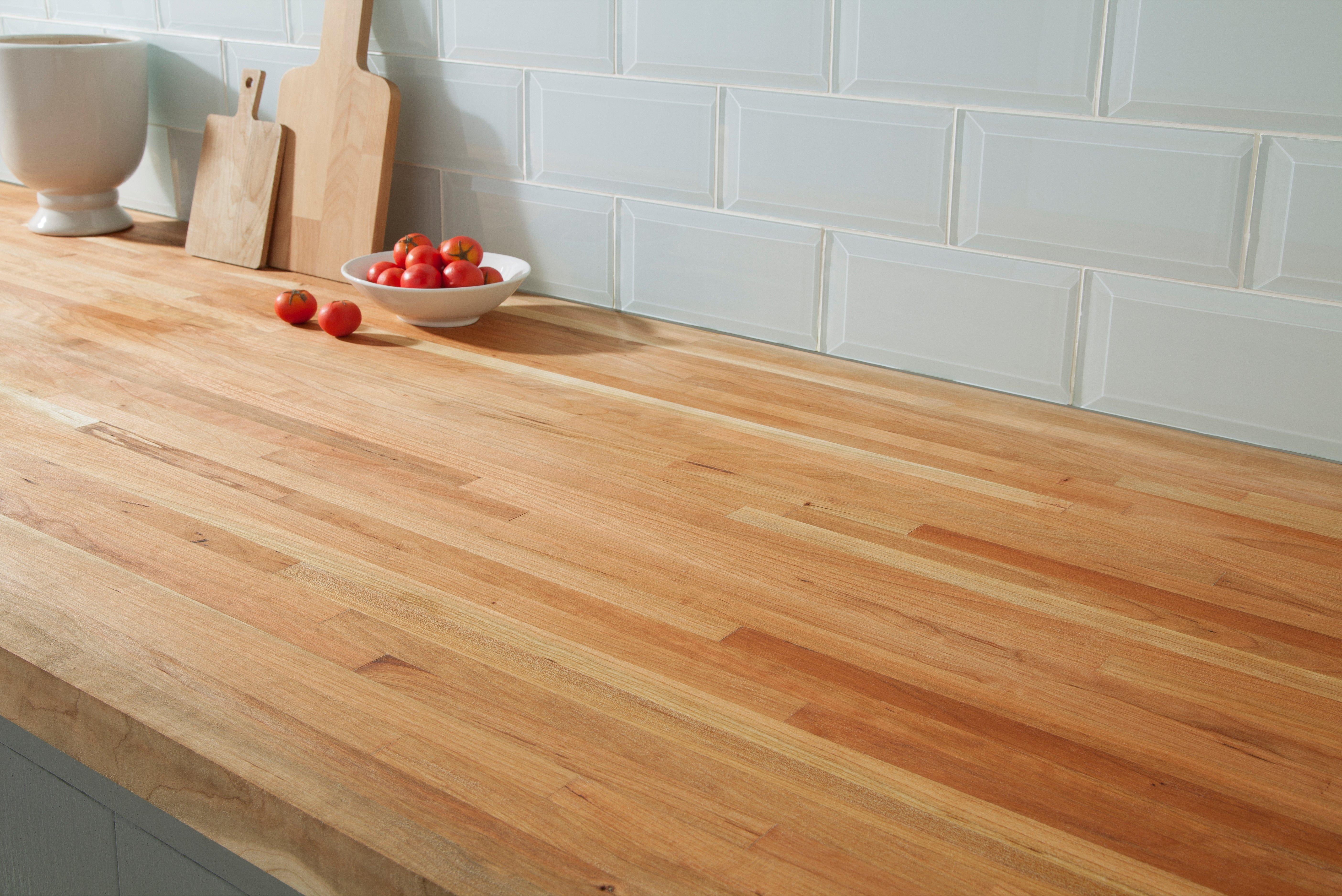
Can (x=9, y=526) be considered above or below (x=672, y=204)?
below

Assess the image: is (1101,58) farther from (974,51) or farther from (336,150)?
(336,150)

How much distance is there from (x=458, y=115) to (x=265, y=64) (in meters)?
0.44

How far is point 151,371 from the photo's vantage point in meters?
1.37

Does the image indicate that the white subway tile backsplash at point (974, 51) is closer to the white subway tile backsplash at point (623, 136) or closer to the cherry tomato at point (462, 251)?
the white subway tile backsplash at point (623, 136)

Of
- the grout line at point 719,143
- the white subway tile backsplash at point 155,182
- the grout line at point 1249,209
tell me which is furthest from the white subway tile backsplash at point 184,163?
the grout line at point 1249,209

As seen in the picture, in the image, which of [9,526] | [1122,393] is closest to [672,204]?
[1122,393]

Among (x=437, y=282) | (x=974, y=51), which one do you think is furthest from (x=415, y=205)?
(x=974, y=51)

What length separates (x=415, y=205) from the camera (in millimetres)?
1846

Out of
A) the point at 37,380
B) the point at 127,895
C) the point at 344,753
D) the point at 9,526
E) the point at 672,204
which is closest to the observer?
the point at 344,753

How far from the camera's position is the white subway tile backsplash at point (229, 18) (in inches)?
75.0

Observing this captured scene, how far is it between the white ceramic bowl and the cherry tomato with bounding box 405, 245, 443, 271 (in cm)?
4

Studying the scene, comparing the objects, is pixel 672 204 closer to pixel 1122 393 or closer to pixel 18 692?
pixel 1122 393

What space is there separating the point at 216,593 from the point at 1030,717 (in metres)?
0.58

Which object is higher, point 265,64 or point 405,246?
point 265,64
